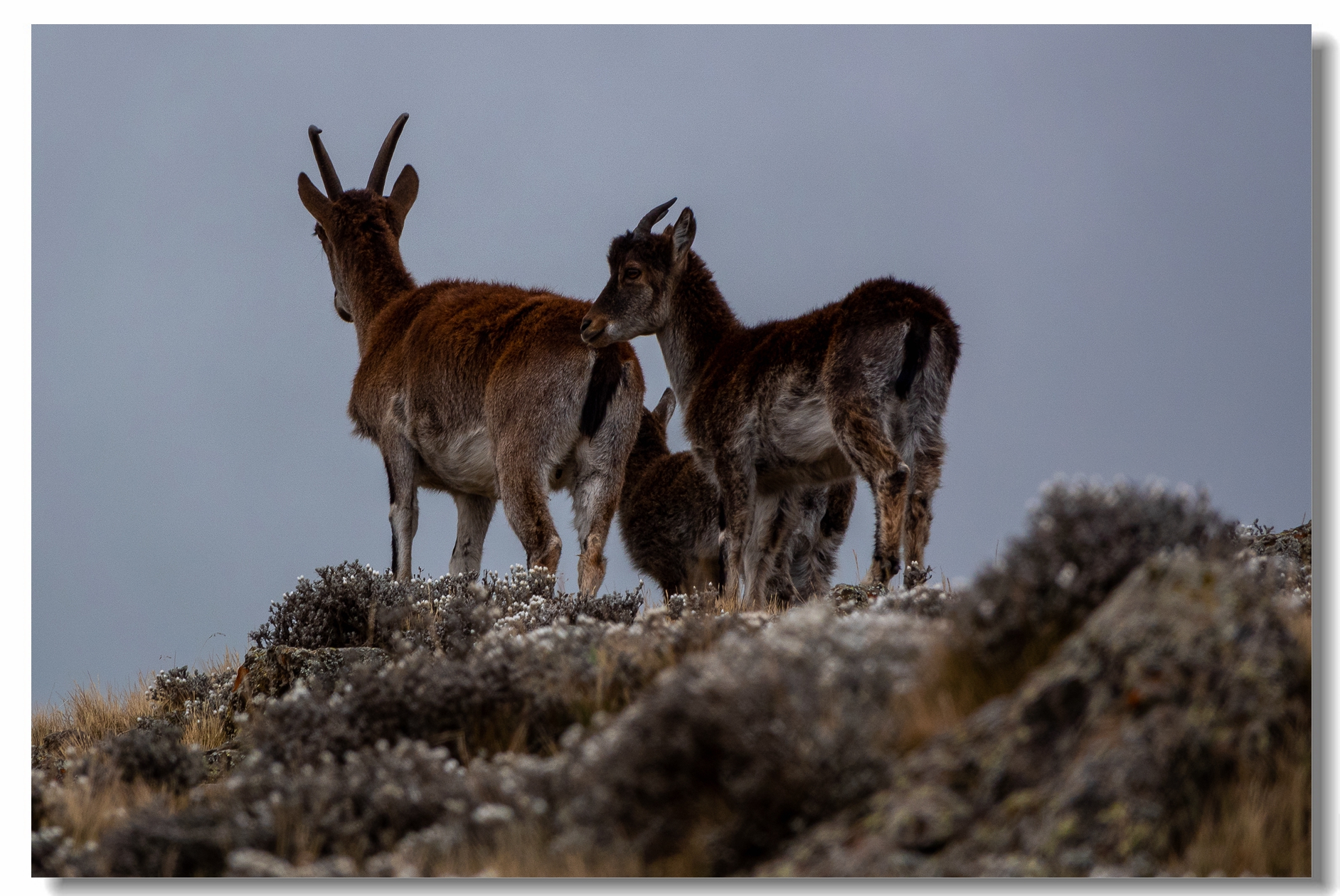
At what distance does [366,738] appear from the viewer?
5102 mm

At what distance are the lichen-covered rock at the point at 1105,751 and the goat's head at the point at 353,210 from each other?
8.00 meters

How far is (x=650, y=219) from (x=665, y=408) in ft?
8.06

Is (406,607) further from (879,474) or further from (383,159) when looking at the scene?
(383,159)

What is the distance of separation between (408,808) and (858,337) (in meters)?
4.64

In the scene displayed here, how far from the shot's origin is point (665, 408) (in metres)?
11.5

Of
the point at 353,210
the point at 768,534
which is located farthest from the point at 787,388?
the point at 353,210

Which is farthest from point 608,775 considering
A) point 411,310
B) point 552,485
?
point 411,310

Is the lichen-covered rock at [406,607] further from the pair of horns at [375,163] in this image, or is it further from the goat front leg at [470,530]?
the pair of horns at [375,163]

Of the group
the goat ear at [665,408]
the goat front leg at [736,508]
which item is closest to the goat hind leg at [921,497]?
the goat front leg at [736,508]

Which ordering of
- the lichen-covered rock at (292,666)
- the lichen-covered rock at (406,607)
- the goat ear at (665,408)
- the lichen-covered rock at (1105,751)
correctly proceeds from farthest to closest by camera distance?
the goat ear at (665,408)
the lichen-covered rock at (406,607)
the lichen-covered rock at (292,666)
the lichen-covered rock at (1105,751)

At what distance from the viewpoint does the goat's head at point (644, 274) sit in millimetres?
9117

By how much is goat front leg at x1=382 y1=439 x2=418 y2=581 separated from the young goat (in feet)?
6.12

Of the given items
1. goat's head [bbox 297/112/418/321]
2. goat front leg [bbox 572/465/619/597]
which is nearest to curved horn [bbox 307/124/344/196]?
goat's head [bbox 297/112/418/321]
